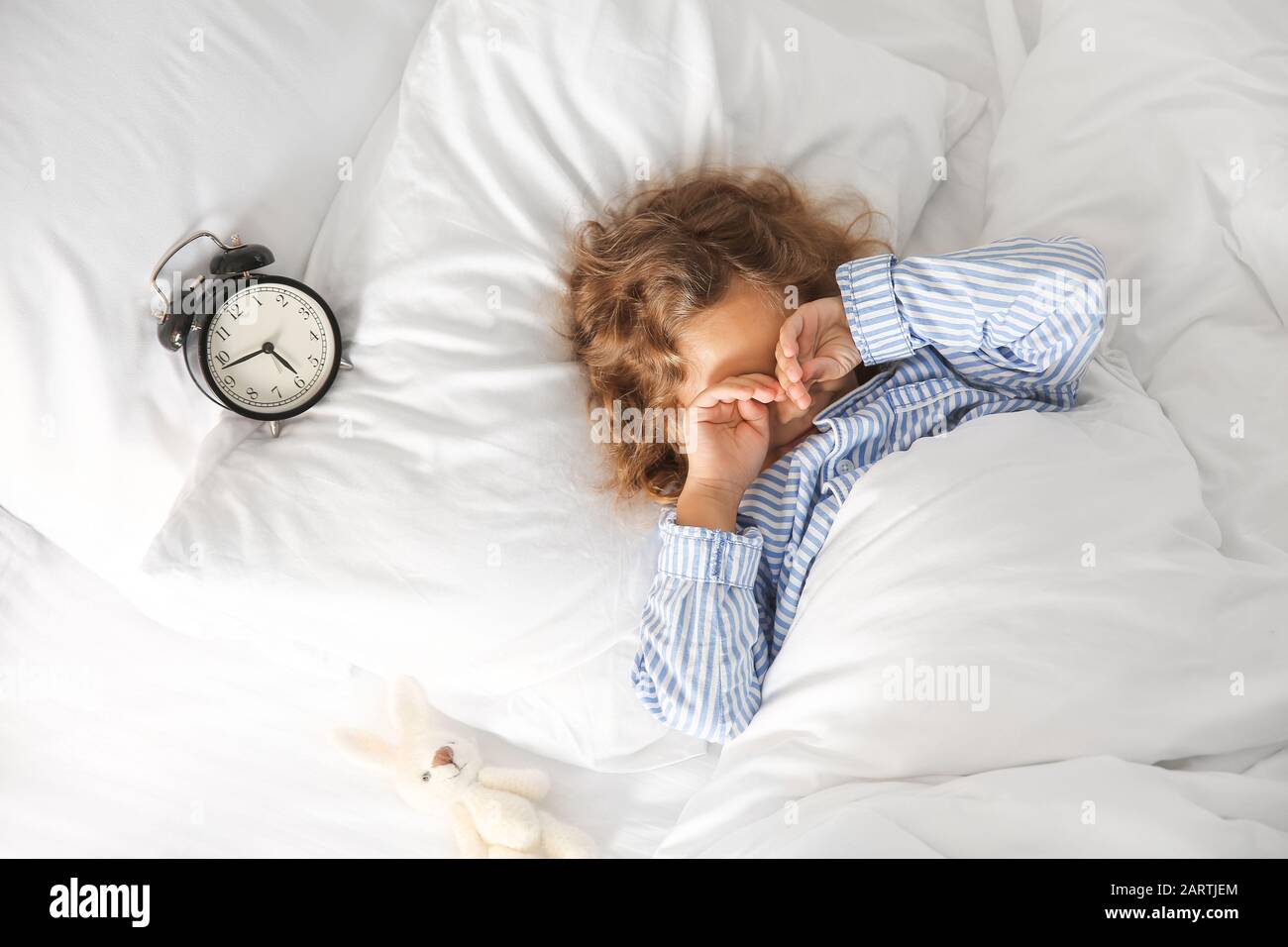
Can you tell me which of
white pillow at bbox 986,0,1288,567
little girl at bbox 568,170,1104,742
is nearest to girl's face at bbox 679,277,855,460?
little girl at bbox 568,170,1104,742

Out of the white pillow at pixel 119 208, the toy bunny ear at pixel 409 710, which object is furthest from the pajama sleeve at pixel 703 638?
the white pillow at pixel 119 208

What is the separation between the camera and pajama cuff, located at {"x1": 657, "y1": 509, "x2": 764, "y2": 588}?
40.2 inches

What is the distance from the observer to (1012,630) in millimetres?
865

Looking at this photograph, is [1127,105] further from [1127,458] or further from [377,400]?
[377,400]

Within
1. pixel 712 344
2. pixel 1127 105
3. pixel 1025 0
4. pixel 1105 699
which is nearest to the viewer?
pixel 1105 699

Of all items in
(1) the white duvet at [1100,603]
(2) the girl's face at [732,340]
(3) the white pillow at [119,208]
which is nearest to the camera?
(1) the white duvet at [1100,603]

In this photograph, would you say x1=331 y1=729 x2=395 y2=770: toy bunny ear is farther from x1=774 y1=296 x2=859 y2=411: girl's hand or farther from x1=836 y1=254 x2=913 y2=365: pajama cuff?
x1=836 y1=254 x2=913 y2=365: pajama cuff

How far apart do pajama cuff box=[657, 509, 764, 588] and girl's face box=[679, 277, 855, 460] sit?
0.17 metres

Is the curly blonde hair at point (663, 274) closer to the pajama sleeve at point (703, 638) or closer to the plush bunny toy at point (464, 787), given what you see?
the pajama sleeve at point (703, 638)

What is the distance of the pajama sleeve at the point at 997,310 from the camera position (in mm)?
1046

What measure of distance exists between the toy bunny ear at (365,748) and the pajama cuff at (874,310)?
2.34ft

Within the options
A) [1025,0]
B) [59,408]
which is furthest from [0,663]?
[1025,0]

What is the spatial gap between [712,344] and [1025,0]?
0.85 meters

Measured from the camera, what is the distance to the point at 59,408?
38.4 inches
